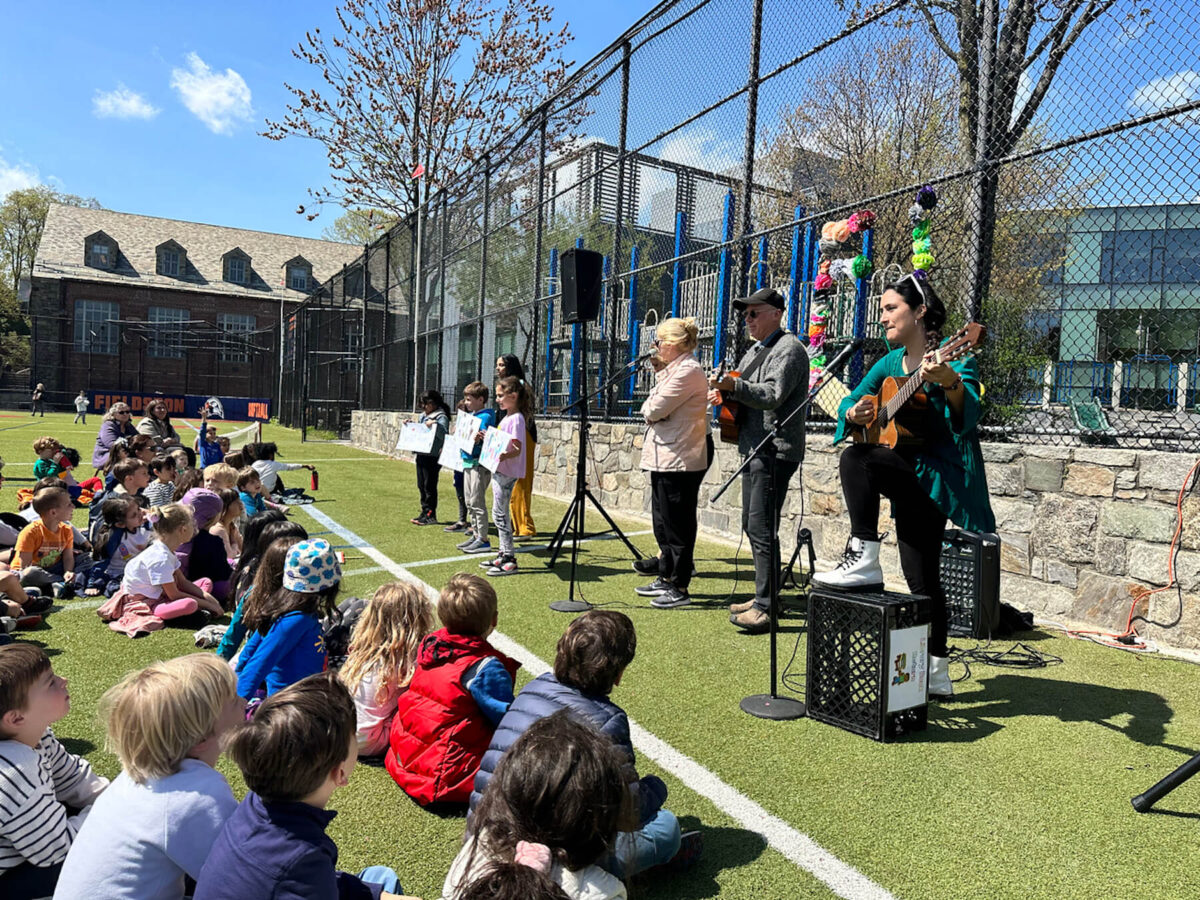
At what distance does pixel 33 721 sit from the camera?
7.23ft

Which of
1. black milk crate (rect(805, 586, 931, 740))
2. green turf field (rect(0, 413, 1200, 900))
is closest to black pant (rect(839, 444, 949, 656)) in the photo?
black milk crate (rect(805, 586, 931, 740))

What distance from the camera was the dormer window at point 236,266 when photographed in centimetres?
5303

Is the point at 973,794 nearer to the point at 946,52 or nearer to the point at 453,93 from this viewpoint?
the point at 946,52

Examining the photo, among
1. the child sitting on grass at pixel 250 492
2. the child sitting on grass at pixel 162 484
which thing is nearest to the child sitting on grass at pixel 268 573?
the child sitting on grass at pixel 250 492

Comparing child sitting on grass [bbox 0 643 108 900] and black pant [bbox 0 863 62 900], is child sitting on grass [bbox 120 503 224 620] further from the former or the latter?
black pant [bbox 0 863 62 900]

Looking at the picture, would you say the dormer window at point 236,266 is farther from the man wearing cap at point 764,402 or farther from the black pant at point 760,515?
the black pant at point 760,515

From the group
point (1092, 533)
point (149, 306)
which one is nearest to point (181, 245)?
point (149, 306)

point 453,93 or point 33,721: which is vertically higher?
point 453,93

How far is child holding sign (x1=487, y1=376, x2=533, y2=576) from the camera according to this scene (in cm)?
690

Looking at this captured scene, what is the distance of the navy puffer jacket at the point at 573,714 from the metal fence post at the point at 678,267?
23.7ft

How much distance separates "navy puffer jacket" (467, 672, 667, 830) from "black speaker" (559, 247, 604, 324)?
14.6 feet

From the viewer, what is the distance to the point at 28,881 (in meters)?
2.09

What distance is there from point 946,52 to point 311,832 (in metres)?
7.99

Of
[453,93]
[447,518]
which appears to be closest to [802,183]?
[447,518]
